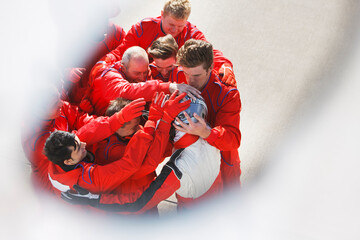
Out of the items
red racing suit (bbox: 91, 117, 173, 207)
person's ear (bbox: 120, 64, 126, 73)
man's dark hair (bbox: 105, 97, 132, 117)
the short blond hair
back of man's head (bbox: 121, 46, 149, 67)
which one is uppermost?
the short blond hair

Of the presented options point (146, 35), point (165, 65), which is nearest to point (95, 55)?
point (146, 35)

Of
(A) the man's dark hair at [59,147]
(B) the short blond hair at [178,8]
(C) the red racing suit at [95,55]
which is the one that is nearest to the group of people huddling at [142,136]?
(A) the man's dark hair at [59,147]

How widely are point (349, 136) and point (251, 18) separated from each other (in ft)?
6.73

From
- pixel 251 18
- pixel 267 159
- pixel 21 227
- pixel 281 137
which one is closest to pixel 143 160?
pixel 21 227

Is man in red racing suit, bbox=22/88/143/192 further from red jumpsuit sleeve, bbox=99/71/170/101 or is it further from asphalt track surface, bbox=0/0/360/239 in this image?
asphalt track surface, bbox=0/0/360/239

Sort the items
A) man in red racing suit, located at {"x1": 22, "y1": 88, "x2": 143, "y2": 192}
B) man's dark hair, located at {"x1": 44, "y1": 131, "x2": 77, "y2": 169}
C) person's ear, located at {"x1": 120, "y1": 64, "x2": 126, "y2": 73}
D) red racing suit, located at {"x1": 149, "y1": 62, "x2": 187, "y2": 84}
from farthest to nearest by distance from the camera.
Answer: person's ear, located at {"x1": 120, "y1": 64, "x2": 126, "y2": 73}
red racing suit, located at {"x1": 149, "y1": 62, "x2": 187, "y2": 84}
man in red racing suit, located at {"x1": 22, "y1": 88, "x2": 143, "y2": 192}
man's dark hair, located at {"x1": 44, "y1": 131, "x2": 77, "y2": 169}

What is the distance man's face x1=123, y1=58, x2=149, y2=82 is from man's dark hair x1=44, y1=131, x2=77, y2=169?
0.73 meters

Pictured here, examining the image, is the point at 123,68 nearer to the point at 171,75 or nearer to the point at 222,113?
the point at 171,75

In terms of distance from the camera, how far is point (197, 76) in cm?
184

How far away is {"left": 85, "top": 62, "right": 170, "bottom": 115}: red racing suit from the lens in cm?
200

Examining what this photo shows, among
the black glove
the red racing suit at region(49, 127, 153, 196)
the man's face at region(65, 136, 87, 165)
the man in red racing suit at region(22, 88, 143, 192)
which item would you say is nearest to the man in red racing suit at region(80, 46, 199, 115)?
the man in red racing suit at region(22, 88, 143, 192)

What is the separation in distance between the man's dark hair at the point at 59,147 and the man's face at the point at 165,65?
2.90ft

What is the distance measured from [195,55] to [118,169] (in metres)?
0.82

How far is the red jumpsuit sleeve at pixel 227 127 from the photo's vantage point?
1758mm
